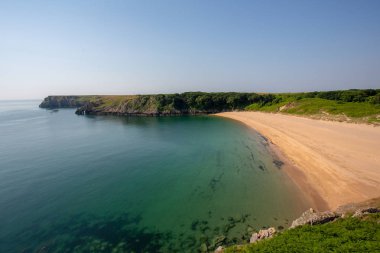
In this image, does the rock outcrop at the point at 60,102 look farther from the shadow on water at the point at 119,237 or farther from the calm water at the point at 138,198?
the shadow on water at the point at 119,237

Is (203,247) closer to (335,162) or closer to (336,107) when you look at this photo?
(335,162)

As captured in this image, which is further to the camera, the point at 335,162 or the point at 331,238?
the point at 335,162

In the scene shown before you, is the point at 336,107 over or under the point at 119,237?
over

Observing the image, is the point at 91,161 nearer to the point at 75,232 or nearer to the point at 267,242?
the point at 75,232

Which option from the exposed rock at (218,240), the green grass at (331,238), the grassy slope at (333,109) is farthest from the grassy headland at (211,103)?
the green grass at (331,238)

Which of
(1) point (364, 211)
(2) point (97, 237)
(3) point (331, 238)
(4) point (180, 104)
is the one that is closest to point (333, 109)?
(1) point (364, 211)

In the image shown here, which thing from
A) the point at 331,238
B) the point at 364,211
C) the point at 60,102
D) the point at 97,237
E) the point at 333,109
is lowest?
the point at 97,237

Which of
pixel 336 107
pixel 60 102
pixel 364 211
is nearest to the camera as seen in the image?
pixel 364 211

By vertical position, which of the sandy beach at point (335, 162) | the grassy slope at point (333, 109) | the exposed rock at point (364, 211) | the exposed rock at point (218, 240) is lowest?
the exposed rock at point (218, 240)
